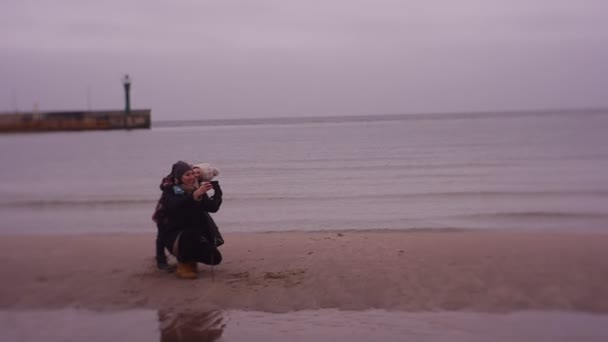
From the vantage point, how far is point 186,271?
24.6 ft

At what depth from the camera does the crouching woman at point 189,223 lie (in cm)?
717

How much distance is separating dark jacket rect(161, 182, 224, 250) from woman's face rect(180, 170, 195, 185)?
0.10 m

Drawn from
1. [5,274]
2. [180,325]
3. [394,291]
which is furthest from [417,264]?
[5,274]

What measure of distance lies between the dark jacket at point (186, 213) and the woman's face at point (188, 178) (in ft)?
0.33

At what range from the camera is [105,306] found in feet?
21.9

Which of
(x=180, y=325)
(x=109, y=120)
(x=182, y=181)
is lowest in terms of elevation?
(x=180, y=325)

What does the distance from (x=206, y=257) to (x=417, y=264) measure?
2554 millimetres

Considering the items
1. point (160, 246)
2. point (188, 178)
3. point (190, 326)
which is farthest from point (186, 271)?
point (190, 326)

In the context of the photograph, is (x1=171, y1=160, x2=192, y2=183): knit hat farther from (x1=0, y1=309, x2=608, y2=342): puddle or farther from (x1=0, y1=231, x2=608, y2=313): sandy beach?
(x1=0, y1=309, x2=608, y2=342): puddle

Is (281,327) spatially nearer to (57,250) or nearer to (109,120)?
(57,250)

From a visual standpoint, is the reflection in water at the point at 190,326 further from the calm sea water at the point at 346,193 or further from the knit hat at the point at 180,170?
the calm sea water at the point at 346,193

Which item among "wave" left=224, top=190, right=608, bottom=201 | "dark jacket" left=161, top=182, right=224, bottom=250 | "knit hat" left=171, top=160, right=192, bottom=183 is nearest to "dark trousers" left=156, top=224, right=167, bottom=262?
"dark jacket" left=161, top=182, right=224, bottom=250

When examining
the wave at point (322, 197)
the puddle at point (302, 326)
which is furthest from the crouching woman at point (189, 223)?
the wave at point (322, 197)

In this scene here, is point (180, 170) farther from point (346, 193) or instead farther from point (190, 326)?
point (346, 193)
